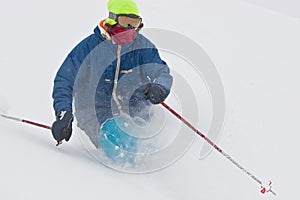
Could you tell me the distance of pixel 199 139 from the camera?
437 centimetres

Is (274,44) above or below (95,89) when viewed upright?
above

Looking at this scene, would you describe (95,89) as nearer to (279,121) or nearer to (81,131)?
(81,131)

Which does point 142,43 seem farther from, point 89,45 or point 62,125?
point 62,125

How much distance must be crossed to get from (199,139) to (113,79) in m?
1.15

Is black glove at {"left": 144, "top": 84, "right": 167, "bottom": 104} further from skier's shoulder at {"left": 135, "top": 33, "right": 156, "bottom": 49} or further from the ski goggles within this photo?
the ski goggles

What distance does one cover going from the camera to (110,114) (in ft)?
12.5

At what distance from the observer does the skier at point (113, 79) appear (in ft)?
11.5

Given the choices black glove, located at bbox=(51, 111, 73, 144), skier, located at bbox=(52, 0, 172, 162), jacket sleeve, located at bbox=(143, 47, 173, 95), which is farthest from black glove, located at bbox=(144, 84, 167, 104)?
black glove, located at bbox=(51, 111, 73, 144)

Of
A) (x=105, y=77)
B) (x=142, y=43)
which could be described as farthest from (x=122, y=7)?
(x=105, y=77)

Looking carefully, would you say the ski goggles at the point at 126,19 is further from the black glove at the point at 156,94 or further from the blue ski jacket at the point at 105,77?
the black glove at the point at 156,94

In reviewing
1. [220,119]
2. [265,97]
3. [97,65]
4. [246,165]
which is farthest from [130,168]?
[265,97]

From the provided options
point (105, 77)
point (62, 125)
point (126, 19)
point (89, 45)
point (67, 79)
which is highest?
point (126, 19)

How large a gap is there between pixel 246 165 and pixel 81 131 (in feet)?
5.03

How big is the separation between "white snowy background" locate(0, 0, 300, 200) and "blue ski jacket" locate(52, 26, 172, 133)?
0.37 metres
